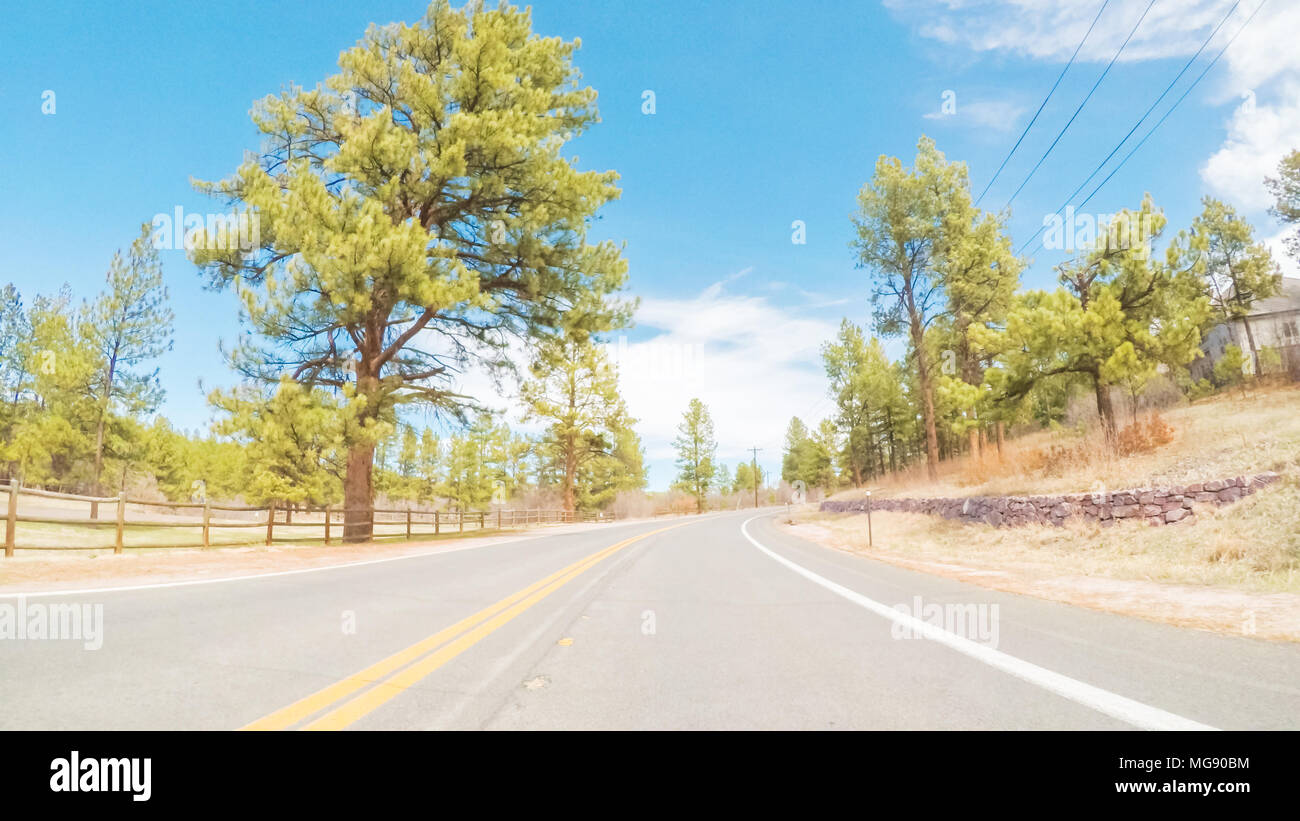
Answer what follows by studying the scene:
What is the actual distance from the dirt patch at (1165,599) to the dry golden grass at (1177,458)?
6.01 metres

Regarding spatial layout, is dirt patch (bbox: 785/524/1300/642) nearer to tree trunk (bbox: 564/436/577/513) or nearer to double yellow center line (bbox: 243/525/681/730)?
double yellow center line (bbox: 243/525/681/730)

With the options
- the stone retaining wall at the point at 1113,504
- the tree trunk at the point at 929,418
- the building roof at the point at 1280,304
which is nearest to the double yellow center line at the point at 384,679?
the stone retaining wall at the point at 1113,504

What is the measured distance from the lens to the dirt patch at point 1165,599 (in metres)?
4.96

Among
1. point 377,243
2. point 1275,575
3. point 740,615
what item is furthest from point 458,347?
point 1275,575

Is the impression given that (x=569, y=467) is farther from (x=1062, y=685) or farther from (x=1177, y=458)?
(x=1062, y=685)

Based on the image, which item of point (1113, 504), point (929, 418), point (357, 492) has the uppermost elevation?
point (929, 418)

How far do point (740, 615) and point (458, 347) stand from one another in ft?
55.8

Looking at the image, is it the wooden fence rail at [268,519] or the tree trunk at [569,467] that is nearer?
the wooden fence rail at [268,519]

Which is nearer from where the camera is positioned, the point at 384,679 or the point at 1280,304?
the point at 384,679

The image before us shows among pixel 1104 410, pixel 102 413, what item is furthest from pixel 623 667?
pixel 102 413

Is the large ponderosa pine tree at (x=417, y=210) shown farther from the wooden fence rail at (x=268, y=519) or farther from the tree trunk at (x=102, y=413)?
the tree trunk at (x=102, y=413)

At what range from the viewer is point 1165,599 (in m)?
6.47

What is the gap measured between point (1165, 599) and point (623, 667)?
20.1 feet

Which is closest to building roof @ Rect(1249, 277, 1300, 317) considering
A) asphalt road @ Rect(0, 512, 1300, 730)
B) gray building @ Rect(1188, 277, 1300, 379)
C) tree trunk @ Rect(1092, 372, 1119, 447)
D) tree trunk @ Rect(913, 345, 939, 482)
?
gray building @ Rect(1188, 277, 1300, 379)
